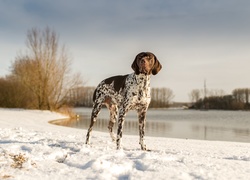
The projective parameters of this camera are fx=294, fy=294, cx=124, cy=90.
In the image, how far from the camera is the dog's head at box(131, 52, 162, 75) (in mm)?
5113

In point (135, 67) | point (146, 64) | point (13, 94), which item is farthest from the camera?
point (13, 94)

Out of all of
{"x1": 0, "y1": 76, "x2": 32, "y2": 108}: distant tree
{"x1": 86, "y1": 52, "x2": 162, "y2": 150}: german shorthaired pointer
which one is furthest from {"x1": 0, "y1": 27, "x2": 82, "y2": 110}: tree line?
{"x1": 86, "y1": 52, "x2": 162, "y2": 150}: german shorthaired pointer

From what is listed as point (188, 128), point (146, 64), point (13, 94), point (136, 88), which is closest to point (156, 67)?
point (146, 64)

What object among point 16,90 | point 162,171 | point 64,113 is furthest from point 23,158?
point 16,90

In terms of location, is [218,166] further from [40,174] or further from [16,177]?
[16,177]

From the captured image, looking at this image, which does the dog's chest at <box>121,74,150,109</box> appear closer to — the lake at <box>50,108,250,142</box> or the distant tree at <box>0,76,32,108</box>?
the lake at <box>50,108,250,142</box>

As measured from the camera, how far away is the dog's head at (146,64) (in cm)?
511

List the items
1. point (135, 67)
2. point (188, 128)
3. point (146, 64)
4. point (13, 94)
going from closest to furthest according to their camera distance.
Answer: point (146, 64), point (135, 67), point (188, 128), point (13, 94)

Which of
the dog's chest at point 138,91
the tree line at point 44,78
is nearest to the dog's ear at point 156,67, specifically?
the dog's chest at point 138,91

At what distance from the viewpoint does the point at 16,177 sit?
3.13m

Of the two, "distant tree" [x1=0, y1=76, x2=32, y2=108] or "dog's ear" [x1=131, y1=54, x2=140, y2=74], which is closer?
"dog's ear" [x1=131, y1=54, x2=140, y2=74]

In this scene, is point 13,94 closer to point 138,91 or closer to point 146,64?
point 138,91

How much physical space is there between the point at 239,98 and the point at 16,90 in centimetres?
7368

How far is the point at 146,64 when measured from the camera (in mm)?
5105
